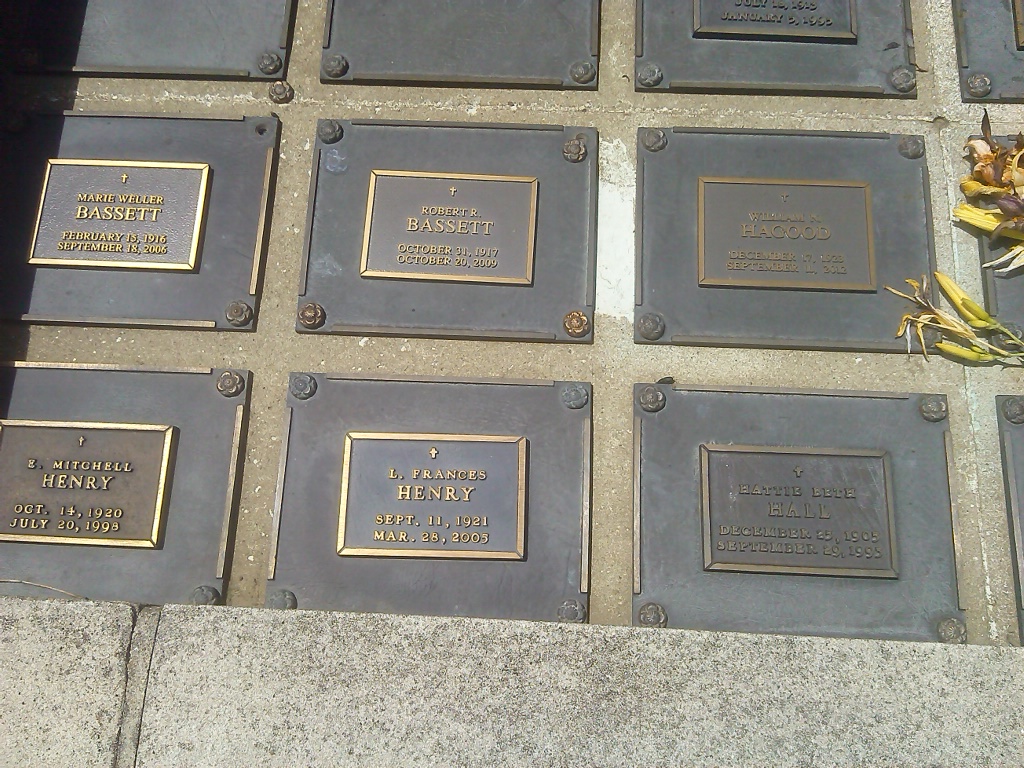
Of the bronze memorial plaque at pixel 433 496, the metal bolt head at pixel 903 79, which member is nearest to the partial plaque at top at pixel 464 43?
the metal bolt head at pixel 903 79

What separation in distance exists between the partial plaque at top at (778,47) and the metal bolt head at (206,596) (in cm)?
336

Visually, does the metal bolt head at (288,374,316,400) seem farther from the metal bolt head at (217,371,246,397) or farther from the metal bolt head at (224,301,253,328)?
the metal bolt head at (224,301,253,328)

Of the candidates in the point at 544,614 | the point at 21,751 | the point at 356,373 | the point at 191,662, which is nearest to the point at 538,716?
the point at 544,614

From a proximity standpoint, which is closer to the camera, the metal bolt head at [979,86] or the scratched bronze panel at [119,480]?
the scratched bronze panel at [119,480]

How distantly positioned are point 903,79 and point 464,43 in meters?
2.36

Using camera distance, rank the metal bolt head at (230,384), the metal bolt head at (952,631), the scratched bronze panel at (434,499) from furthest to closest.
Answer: the metal bolt head at (230,384)
the scratched bronze panel at (434,499)
the metal bolt head at (952,631)

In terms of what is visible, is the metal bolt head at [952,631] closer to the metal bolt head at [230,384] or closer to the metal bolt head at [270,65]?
the metal bolt head at [230,384]

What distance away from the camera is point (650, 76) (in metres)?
4.10

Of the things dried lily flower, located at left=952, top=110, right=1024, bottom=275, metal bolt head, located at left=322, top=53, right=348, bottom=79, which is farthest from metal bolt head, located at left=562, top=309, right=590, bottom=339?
dried lily flower, located at left=952, top=110, right=1024, bottom=275

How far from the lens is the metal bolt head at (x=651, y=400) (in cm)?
369

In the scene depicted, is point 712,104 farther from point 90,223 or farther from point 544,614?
point 90,223

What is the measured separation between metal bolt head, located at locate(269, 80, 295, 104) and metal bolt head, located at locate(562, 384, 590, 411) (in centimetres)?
222

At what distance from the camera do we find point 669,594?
3.50 metres

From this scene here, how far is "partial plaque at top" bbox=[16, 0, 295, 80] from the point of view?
4176 mm
